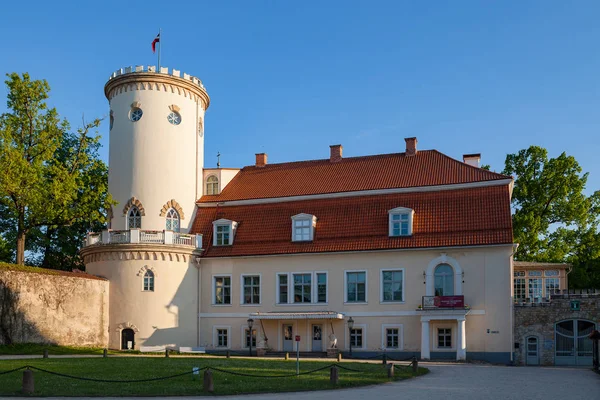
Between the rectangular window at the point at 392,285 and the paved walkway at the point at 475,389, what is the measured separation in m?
10.5

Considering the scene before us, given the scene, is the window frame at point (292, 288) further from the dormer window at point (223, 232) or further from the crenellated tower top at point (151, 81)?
the crenellated tower top at point (151, 81)

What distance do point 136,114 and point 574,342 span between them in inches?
981

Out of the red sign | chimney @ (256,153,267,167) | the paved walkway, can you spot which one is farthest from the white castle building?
the paved walkway

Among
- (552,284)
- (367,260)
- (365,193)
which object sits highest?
(365,193)

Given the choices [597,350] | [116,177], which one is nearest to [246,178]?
[116,177]

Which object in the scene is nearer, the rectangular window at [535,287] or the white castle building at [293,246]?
the white castle building at [293,246]

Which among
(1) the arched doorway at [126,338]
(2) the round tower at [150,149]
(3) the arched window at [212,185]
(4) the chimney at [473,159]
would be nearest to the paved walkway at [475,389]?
(4) the chimney at [473,159]

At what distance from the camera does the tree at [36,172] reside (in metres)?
35.7

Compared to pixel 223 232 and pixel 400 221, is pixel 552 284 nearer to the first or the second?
pixel 400 221

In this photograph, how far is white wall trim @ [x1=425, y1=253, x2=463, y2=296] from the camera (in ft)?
113

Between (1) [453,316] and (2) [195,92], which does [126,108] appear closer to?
(2) [195,92]

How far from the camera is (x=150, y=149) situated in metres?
40.0

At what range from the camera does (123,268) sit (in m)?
37.7

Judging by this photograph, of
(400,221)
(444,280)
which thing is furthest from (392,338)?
(400,221)
